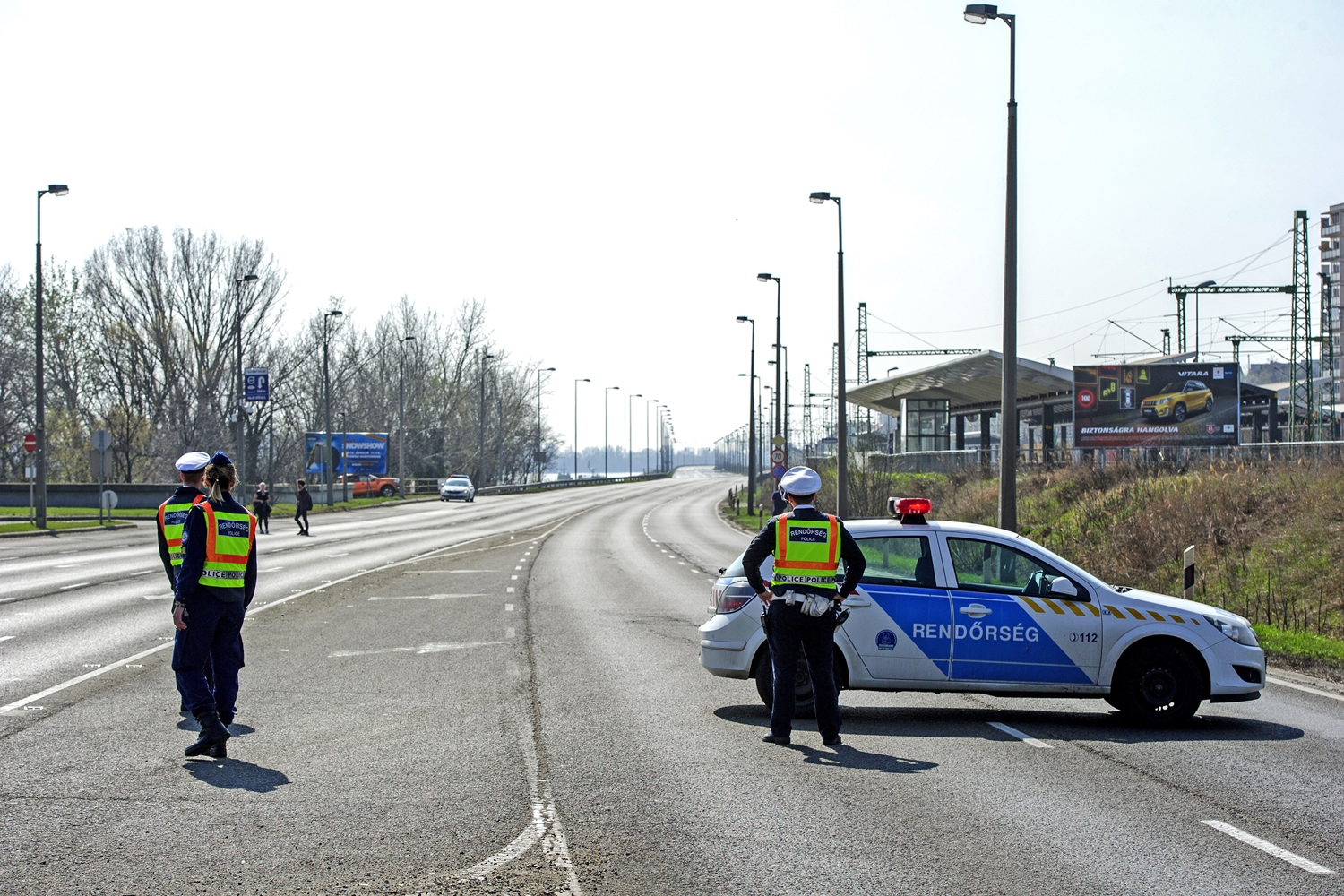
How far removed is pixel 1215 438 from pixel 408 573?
26.2 metres

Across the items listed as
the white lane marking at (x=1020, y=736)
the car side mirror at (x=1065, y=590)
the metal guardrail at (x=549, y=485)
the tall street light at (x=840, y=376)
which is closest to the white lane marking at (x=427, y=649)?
the white lane marking at (x=1020, y=736)

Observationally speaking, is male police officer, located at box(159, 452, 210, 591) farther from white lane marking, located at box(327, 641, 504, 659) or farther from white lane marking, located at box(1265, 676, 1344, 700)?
white lane marking, located at box(1265, 676, 1344, 700)

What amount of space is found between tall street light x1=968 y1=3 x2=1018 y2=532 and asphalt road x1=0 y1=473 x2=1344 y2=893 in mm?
5997

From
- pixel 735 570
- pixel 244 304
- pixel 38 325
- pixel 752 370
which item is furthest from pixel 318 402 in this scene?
pixel 735 570

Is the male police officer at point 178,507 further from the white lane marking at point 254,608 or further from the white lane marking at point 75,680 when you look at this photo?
the white lane marking at point 254,608

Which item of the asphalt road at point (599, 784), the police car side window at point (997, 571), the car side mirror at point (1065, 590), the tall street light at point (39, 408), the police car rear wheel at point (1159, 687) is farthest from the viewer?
the tall street light at point (39, 408)

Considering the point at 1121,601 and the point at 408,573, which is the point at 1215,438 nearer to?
the point at 408,573

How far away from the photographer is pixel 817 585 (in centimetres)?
829

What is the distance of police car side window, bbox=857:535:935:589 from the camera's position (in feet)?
30.8

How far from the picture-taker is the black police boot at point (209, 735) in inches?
302

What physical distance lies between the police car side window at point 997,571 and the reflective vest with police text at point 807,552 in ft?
4.98

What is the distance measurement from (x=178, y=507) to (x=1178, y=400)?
3484 centimetres

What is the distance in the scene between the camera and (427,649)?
523 inches

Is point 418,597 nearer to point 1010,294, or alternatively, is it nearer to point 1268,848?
point 1010,294
